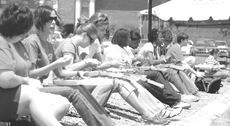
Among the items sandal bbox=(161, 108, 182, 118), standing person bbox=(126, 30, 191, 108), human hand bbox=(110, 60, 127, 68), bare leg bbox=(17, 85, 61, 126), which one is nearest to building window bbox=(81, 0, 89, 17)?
standing person bbox=(126, 30, 191, 108)

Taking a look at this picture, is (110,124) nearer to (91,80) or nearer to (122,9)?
(91,80)

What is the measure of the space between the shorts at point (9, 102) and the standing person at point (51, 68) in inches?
24.7

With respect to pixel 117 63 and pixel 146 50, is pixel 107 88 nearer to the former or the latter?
pixel 117 63

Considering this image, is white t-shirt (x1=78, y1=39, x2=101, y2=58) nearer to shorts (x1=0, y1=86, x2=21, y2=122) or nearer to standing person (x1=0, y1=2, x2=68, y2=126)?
standing person (x1=0, y1=2, x2=68, y2=126)

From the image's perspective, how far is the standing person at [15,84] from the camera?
2.96 meters

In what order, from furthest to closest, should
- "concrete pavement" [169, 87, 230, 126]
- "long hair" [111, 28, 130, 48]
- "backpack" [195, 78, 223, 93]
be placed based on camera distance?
"backpack" [195, 78, 223, 93]
"long hair" [111, 28, 130, 48]
"concrete pavement" [169, 87, 230, 126]

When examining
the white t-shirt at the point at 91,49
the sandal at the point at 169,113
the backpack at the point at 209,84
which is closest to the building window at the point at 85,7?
the backpack at the point at 209,84

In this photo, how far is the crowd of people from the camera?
3.02m

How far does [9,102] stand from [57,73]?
130 centimetres

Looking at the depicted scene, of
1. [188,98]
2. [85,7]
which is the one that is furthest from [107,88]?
[85,7]

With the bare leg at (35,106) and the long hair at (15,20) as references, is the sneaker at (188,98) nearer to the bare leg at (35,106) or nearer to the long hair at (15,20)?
the bare leg at (35,106)

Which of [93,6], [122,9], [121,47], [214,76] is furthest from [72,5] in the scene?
[121,47]

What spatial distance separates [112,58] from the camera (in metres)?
5.57

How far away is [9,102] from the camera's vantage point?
2.97 m
